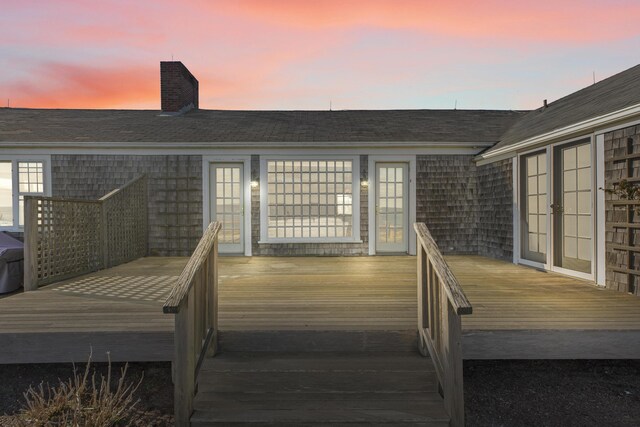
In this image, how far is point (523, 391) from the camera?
11.4 feet

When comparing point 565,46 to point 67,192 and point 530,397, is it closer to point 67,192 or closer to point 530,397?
point 530,397

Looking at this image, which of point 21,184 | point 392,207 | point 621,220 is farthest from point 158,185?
point 621,220

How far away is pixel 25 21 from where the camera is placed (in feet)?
30.5

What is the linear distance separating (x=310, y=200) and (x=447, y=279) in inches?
237

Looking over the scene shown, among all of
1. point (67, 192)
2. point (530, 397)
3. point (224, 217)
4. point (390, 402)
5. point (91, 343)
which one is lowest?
point (530, 397)

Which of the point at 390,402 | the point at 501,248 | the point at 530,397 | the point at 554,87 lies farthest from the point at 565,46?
the point at 554,87

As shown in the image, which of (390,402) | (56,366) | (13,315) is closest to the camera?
(390,402)

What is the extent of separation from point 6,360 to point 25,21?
9733 mm

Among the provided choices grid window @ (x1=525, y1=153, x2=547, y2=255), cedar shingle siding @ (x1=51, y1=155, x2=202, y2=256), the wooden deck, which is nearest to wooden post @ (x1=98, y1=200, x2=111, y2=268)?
the wooden deck

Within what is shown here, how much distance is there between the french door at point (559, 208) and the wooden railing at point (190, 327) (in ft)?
16.5

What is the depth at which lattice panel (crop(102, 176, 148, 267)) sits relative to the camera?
6699 mm

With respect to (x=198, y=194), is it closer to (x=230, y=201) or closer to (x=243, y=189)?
(x=230, y=201)

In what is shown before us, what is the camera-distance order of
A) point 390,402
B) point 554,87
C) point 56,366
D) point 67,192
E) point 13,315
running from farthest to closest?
point 554,87 < point 67,192 < point 56,366 < point 13,315 < point 390,402

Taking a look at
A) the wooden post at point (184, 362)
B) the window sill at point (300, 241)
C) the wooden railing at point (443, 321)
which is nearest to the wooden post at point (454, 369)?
the wooden railing at point (443, 321)
